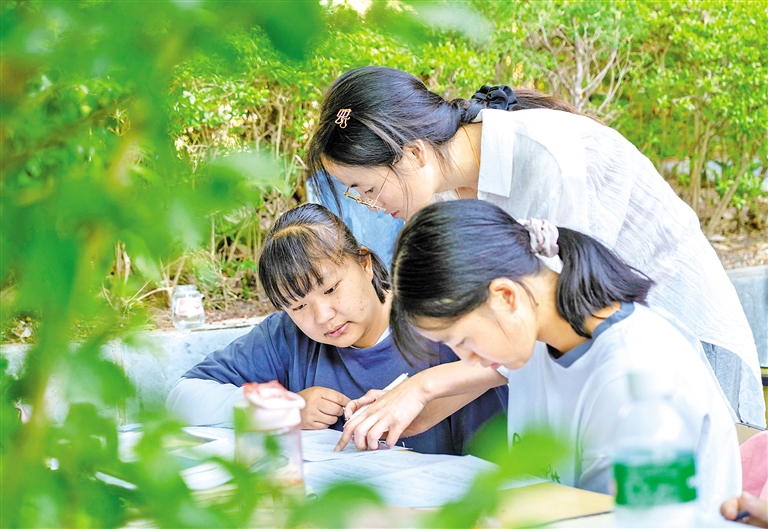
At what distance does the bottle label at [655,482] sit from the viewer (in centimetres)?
→ 95

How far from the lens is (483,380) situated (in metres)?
1.77

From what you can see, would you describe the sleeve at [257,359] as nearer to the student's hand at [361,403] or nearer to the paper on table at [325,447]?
the paper on table at [325,447]

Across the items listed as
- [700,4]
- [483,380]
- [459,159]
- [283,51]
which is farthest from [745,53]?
[283,51]

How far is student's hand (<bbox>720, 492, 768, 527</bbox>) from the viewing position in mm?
1196

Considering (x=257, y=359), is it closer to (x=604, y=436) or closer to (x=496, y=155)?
(x=496, y=155)

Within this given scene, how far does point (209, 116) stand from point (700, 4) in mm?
2887

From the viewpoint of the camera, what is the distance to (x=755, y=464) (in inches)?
60.0

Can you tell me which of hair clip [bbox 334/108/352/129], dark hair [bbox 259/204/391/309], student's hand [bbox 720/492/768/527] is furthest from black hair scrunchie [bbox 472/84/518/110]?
student's hand [bbox 720/492/768/527]

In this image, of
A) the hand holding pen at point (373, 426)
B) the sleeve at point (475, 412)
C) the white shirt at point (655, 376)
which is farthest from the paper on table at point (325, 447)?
the white shirt at point (655, 376)

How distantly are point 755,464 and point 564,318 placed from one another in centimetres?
44

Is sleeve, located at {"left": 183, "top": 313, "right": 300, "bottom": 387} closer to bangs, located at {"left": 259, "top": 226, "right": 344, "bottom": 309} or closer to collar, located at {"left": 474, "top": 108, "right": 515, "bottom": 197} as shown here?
bangs, located at {"left": 259, "top": 226, "right": 344, "bottom": 309}

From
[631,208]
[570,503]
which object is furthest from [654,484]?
[631,208]

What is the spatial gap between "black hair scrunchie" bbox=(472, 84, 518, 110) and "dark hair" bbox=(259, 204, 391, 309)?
1.65ft

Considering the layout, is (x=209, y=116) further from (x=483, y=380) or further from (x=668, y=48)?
(x=668, y=48)
